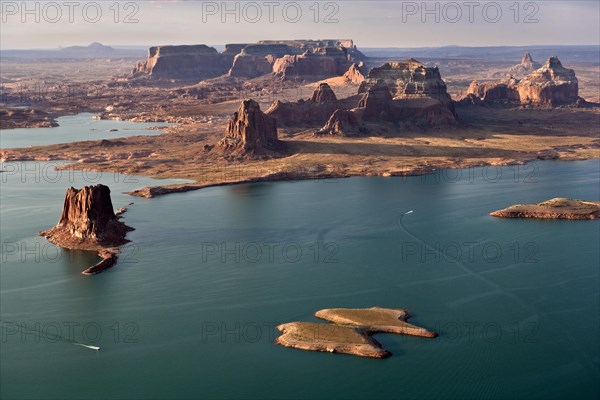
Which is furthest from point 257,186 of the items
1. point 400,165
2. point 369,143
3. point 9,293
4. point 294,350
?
point 294,350

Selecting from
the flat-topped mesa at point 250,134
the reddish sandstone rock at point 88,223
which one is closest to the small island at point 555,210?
the reddish sandstone rock at point 88,223

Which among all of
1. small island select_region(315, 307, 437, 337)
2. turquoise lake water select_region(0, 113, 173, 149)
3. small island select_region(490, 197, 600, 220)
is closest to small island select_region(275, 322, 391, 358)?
small island select_region(315, 307, 437, 337)

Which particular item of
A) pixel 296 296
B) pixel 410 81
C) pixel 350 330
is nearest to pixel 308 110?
pixel 410 81

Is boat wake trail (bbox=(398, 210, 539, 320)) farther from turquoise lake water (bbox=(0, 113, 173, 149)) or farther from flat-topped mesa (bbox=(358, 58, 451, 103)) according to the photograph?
turquoise lake water (bbox=(0, 113, 173, 149))

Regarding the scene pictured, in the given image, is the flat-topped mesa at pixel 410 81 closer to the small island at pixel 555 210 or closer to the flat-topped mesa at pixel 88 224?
the small island at pixel 555 210

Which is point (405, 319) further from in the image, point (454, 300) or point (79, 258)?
point (79, 258)

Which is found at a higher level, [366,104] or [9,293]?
[366,104]
